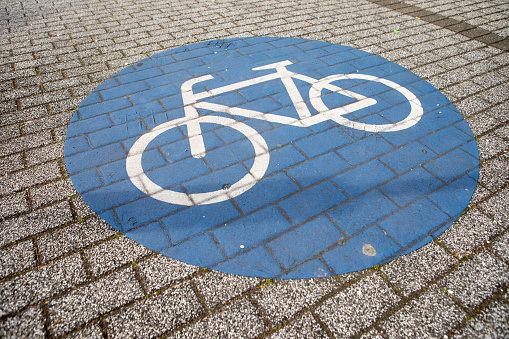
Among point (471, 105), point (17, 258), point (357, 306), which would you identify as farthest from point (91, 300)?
point (471, 105)

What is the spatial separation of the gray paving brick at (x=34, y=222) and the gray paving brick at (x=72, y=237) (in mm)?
100

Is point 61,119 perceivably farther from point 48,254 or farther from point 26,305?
point 26,305

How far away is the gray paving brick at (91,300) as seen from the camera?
84.0 inches

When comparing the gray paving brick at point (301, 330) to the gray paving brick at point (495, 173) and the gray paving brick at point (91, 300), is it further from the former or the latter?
the gray paving brick at point (495, 173)

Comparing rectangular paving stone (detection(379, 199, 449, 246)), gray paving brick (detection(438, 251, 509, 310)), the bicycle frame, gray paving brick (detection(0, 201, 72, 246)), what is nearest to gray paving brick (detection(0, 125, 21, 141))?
gray paving brick (detection(0, 201, 72, 246))

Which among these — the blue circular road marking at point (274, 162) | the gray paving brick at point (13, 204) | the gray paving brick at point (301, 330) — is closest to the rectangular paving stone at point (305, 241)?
the blue circular road marking at point (274, 162)

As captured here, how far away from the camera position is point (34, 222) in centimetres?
276

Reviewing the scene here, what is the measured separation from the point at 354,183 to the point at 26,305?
9.09 feet

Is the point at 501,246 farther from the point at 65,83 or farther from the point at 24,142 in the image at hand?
the point at 65,83

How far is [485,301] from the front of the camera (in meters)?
2.30

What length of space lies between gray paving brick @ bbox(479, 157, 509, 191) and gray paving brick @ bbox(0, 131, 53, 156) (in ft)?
14.8

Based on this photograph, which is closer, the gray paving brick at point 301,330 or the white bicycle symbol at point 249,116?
the gray paving brick at point 301,330

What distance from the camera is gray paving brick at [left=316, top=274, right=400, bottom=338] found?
2166 mm

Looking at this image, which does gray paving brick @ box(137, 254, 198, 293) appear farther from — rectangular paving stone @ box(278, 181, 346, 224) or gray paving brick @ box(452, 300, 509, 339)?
gray paving brick @ box(452, 300, 509, 339)
